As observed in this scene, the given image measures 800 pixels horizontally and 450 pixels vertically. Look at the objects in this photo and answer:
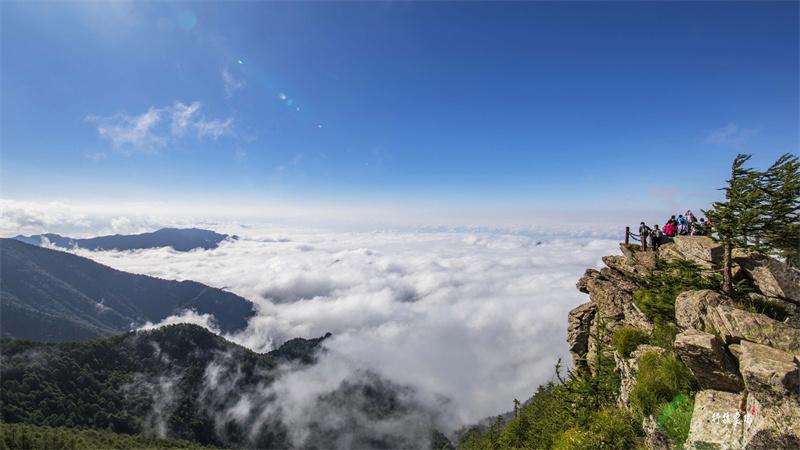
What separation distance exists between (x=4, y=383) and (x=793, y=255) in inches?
11233

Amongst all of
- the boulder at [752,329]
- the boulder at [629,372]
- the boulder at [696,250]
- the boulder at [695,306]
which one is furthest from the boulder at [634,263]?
the boulder at [752,329]

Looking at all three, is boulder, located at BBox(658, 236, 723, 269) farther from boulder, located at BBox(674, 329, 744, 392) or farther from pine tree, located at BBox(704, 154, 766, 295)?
boulder, located at BBox(674, 329, 744, 392)

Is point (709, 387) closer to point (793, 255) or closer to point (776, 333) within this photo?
point (776, 333)

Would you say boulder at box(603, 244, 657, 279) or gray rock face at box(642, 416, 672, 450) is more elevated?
boulder at box(603, 244, 657, 279)

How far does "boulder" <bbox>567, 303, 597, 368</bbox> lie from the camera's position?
2672 cm

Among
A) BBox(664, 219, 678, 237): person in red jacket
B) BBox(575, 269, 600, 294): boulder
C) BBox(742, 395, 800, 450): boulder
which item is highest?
BBox(664, 219, 678, 237): person in red jacket

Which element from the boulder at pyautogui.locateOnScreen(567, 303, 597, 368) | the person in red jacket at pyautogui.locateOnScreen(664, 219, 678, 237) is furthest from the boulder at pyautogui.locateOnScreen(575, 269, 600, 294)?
the person in red jacket at pyautogui.locateOnScreen(664, 219, 678, 237)

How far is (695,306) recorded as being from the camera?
1608cm

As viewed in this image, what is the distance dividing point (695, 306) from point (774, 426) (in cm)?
679

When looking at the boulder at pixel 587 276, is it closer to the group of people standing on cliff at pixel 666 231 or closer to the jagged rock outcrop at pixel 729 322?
the group of people standing on cliff at pixel 666 231

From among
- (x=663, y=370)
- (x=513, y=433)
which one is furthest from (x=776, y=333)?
(x=513, y=433)

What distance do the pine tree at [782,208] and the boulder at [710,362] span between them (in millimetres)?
7333

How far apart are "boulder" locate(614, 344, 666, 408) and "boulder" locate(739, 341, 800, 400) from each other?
500 cm

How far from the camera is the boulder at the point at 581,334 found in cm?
2672
